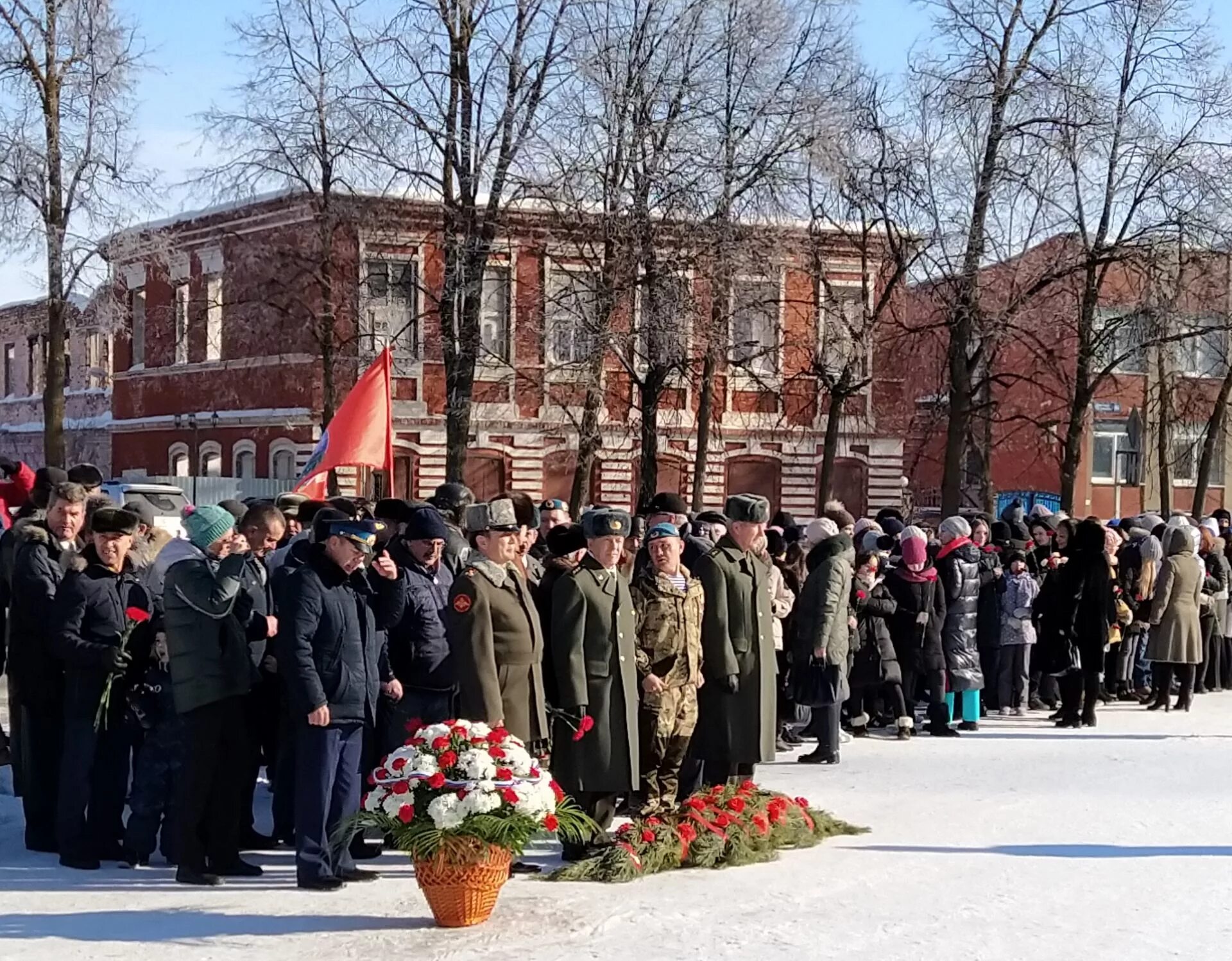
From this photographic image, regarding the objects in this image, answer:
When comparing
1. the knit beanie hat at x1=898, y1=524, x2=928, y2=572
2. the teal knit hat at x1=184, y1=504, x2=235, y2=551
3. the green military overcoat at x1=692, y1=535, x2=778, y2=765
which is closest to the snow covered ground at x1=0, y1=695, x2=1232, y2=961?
the green military overcoat at x1=692, y1=535, x2=778, y2=765

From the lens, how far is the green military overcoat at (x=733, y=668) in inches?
407

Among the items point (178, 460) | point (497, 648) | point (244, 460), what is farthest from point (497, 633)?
point (178, 460)

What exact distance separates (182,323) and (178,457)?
340 cm

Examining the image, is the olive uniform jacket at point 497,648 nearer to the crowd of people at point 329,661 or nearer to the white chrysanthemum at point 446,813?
the crowd of people at point 329,661

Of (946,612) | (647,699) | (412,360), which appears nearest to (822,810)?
(647,699)

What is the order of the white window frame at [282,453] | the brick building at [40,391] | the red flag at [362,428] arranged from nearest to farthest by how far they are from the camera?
the red flag at [362,428] → the white window frame at [282,453] → the brick building at [40,391]

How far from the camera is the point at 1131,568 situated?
18.9m

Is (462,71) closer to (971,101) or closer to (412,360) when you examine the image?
(971,101)

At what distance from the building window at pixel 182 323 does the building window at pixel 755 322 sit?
13152 millimetres

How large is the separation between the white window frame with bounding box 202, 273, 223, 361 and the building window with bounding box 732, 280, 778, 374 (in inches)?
467

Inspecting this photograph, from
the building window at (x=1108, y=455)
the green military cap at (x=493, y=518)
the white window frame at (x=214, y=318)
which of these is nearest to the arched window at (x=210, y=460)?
the white window frame at (x=214, y=318)

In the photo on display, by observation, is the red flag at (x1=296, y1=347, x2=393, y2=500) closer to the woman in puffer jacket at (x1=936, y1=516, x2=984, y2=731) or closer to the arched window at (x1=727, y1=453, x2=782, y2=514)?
the woman in puffer jacket at (x1=936, y1=516, x2=984, y2=731)

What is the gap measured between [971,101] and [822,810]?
16771 mm

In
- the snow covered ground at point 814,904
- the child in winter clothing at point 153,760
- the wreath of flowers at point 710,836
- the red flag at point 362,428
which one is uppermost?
the red flag at point 362,428
